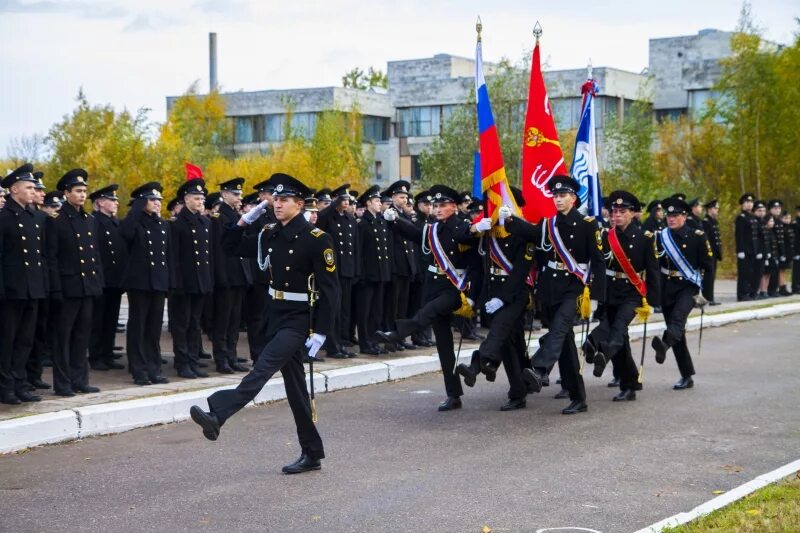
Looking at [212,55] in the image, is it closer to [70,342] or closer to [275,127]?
[275,127]

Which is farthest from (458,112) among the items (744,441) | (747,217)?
(744,441)

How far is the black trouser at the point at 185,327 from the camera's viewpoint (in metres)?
13.4

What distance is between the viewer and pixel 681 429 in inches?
424

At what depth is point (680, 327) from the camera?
13000mm

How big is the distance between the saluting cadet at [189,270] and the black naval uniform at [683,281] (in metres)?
5.04

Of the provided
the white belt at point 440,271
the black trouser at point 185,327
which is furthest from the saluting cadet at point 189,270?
the white belt at point 440,271

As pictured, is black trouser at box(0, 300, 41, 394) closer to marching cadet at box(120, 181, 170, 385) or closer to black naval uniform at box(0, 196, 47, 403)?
black naval uniform at box(0, 196, 47, 403)

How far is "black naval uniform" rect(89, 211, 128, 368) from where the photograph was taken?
14492 mm

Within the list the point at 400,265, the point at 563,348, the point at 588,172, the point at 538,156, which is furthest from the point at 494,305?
the point at 400,265

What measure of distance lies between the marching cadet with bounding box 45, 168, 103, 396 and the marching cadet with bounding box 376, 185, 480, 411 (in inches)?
121

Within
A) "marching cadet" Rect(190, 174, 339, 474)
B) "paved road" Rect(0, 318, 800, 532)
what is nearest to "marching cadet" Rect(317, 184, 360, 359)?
"paved road" Rect(0, 318, 800, 532)

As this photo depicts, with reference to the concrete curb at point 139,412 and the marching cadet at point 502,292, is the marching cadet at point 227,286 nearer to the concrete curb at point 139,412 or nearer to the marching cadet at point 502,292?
the concrete curb at point 139,412

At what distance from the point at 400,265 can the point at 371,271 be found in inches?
30.6

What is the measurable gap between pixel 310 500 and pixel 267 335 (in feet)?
4.95
